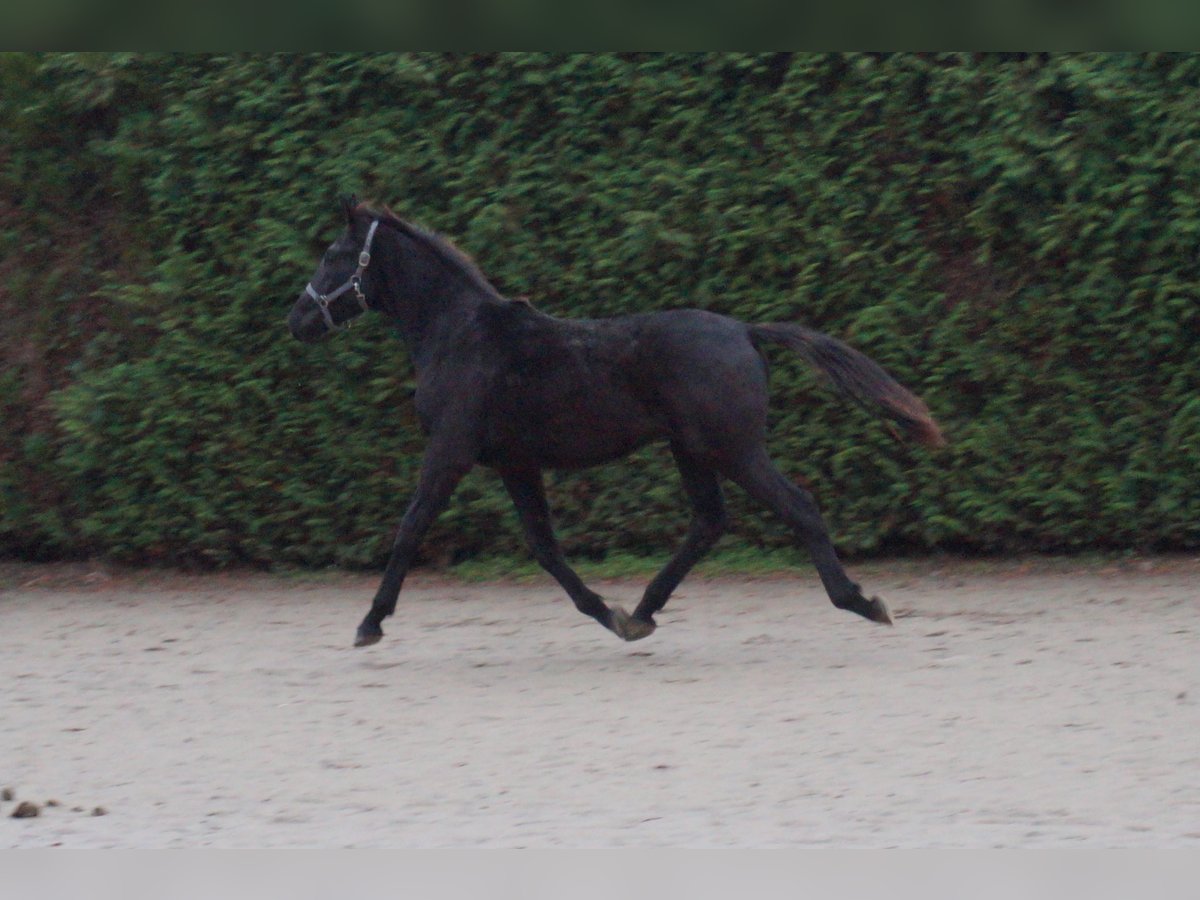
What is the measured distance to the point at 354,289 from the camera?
24.3 feet

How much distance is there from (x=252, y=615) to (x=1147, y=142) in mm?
5592

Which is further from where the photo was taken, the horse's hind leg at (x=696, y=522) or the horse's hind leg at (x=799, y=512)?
the horse's hind leg at (x=696, y=522)

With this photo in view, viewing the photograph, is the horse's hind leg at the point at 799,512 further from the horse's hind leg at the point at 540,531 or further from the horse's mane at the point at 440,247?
the horse's mane at the point at 440,247

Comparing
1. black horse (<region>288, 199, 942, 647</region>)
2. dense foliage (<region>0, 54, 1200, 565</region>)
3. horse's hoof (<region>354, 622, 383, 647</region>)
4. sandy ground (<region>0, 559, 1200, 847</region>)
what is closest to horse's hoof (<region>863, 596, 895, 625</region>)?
black horse (<region>288, 199, 942, 647</region>)

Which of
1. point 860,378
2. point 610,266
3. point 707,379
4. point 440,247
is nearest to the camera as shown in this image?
point 707,379

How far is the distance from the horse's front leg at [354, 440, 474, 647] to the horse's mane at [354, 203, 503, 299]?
2.79ft

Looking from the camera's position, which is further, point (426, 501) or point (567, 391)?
point (426, 501)

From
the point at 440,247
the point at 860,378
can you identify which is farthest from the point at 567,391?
the point at 860,378

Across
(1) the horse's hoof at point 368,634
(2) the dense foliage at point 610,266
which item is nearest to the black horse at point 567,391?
(1) the horse's hoof at point 368,634

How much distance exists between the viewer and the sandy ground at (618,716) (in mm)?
4492

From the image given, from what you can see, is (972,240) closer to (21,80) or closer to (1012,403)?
(1012,403)

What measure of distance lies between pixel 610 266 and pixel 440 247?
145 centimetres

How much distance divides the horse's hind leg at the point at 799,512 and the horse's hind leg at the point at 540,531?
981 millimetres

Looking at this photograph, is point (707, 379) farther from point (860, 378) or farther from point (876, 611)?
point (876, 611)
